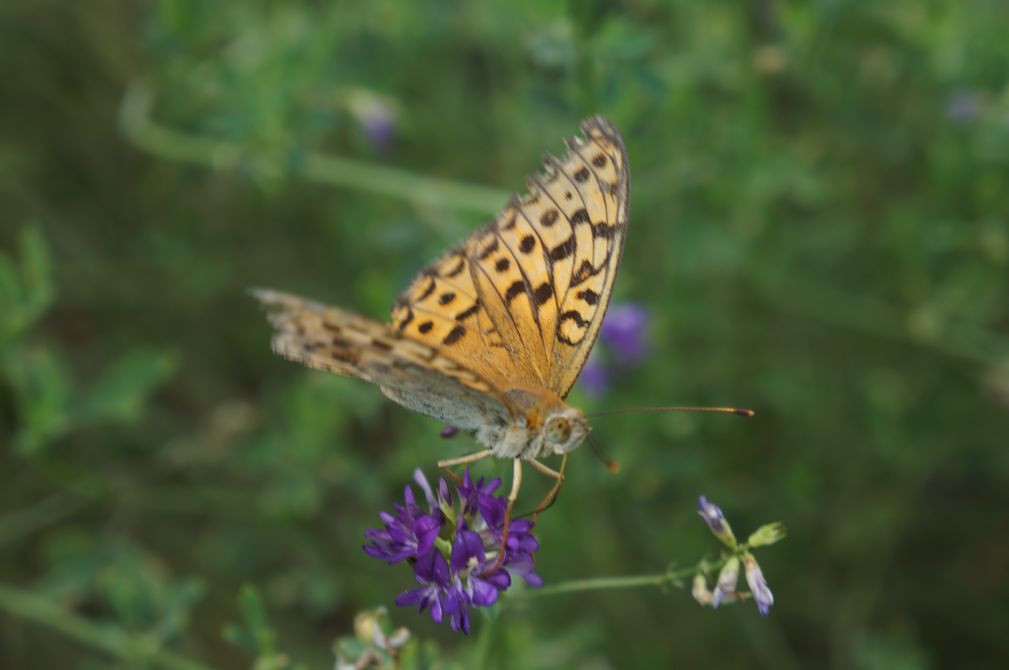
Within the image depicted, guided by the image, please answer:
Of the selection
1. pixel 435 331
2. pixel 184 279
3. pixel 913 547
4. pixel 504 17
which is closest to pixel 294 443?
pixel 184 279

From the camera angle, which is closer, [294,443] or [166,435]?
[294,443]

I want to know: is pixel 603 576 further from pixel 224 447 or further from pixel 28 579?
pixel 28 579

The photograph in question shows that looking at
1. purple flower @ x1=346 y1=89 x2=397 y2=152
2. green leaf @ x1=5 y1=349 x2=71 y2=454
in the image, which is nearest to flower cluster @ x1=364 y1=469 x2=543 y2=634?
green leaf @ x1=5 y1=349 x2=71 y2=454

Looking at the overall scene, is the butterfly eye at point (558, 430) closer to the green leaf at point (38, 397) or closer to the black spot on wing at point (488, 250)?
the black spot on wing at point (488, 250)

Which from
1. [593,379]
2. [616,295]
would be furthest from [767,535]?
[593,379]

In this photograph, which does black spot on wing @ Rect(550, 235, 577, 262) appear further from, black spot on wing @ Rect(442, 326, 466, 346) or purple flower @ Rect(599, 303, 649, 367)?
purple flower @ Rect(599, 303, 649, 367)
